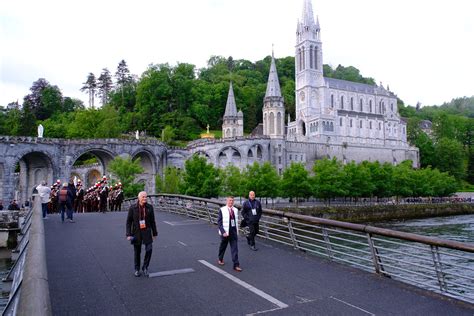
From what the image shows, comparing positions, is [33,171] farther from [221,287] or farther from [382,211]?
[221,287]

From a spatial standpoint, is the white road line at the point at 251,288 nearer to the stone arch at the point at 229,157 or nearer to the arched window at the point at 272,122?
the stone arch at the point at 229,157

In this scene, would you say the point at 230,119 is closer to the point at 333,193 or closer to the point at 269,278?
the point at 333,193

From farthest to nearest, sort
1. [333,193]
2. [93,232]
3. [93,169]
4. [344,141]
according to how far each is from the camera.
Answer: [344,141]
[93,169]
[333,193]
[93,232]

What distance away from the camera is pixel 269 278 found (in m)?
7.94

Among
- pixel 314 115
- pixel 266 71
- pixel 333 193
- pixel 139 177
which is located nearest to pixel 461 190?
pixel 314 115

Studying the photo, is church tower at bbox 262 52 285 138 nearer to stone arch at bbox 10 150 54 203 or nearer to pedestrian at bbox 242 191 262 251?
stone arch at bbox 10 150 54 203

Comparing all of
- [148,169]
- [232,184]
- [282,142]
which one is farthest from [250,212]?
[282,142]

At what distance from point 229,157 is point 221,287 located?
152 ft

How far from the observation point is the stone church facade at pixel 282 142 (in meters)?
44.3

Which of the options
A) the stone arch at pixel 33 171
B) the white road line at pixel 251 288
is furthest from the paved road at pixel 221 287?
the stone arch at pixel 33 171

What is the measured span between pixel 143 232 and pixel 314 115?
71227 millimetres

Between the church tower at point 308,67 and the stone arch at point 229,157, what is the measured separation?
27095mm

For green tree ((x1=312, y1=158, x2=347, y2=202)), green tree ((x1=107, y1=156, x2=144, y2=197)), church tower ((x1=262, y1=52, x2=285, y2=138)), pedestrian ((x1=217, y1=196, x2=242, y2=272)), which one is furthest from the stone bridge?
pedestrian ((x1=217, y1=196, x2=242, y2=272))

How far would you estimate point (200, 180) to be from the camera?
40406 mm
